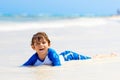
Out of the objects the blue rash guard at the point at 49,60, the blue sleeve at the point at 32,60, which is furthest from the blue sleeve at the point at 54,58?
the blue sleeve at the point at 32,60

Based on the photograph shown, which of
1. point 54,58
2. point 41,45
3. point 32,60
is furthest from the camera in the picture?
point 32,60

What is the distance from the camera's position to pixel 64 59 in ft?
18.1

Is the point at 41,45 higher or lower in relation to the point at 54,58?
higher

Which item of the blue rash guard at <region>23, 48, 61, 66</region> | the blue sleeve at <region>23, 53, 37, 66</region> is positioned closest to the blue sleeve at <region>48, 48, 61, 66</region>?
the blue rash guard at <region>23, 48, 61, 66</region>

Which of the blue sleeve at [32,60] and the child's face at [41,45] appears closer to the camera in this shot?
the child's face at [41,45]

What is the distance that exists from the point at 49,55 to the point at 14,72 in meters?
0.62

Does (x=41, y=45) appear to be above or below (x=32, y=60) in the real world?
above

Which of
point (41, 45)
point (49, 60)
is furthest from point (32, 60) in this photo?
point (41, 45)

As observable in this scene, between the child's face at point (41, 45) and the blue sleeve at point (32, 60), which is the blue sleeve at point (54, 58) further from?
the blue sleeve at point (32, 60)

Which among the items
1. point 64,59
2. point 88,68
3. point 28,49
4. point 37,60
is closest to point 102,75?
point 88,68

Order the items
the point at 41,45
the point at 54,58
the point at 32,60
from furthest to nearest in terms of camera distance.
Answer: the point at 32,60, the point at 54,58, the point at 41,45

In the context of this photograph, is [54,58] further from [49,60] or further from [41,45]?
[41,45]

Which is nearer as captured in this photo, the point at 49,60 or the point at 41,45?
the point at 41,45

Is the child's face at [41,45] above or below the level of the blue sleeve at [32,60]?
above
